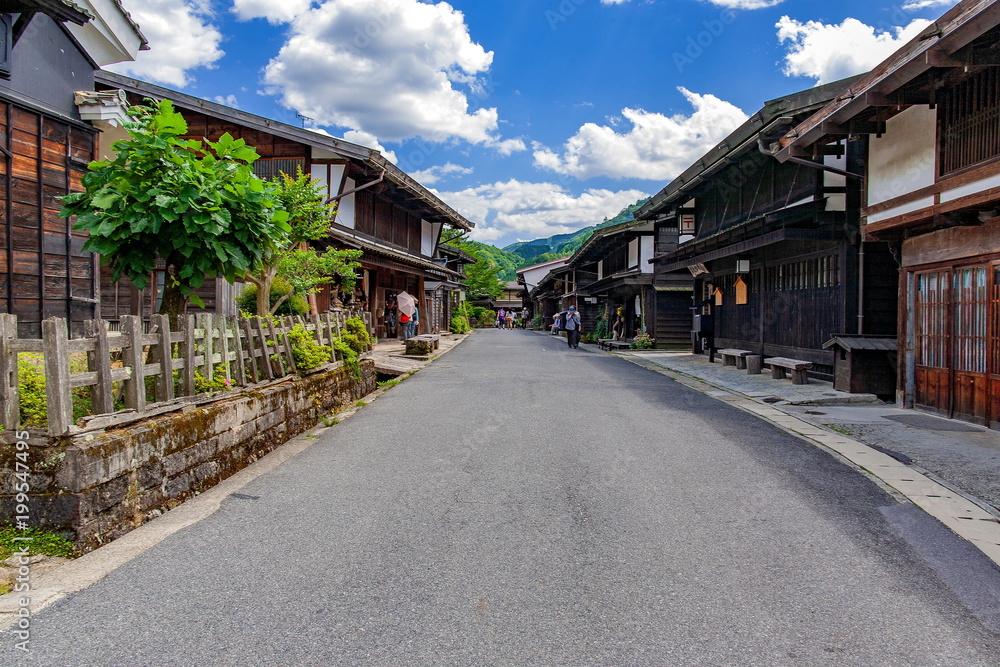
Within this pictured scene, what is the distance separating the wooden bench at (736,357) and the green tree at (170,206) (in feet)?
43.7

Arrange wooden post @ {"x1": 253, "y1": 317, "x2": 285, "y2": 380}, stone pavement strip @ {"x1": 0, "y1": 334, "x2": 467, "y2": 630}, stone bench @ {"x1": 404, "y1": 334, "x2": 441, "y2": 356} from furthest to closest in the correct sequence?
stone bench @ {"x1": 404, "y1": 334, "x2": 441, "y2": 356} → wooden post @ {"x1": 253, "y1": 317, "x2": 285, "y2": 380} → stone pavement strip @ {"x1": 0, "y1": 334, "x2": 467, "y2": 630}

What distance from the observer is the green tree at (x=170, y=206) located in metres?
5.48

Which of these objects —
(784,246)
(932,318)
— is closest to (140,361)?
(932,318)

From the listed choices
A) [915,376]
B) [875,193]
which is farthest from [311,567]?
[875,193]

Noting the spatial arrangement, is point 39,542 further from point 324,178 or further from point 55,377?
point 324,178

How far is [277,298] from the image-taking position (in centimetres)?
1275

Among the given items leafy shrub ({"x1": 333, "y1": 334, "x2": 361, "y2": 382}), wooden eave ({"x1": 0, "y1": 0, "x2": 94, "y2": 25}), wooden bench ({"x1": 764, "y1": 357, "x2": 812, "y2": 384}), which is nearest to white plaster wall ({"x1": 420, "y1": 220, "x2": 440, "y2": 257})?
leafy shrub ({"x1": 333, "y1": 334, "x2": 361, "y2": 382})

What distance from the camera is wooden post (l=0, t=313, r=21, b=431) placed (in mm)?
3932

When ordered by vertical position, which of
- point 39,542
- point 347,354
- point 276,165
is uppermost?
point 276,165

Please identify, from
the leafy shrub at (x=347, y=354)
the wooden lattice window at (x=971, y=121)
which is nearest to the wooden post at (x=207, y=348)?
the leafy shrub at (x=347, y=354)

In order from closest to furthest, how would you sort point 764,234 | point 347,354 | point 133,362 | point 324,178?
point 133,362 → point 347,354 → point 764,234 → point 324,178

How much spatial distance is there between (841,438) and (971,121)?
4.59m

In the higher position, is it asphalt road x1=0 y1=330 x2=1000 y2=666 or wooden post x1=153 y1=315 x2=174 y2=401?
wooden post x1=153 y1=315 x2=174 y2=401

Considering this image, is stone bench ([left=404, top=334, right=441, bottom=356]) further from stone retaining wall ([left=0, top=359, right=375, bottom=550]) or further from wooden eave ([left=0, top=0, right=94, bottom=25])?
stone retaining wall ([left=0, top=359, right=375, bottom=550])
